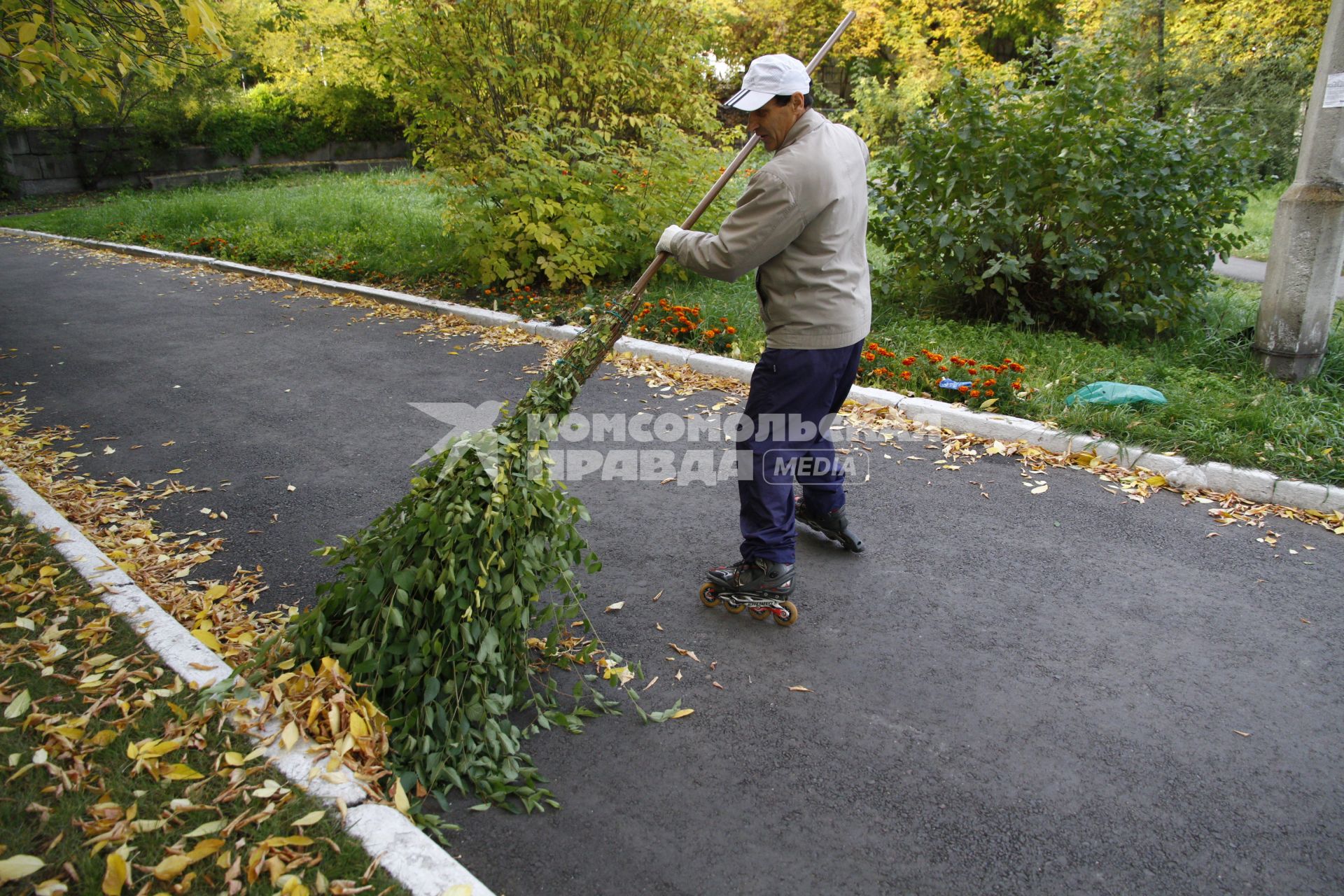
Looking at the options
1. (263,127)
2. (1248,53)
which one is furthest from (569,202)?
(263,127)

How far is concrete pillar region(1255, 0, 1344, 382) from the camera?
5.37 meters

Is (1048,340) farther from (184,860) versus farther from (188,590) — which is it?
(184,860)

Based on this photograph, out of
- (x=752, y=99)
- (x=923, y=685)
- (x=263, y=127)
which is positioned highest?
(x=263, y=127)

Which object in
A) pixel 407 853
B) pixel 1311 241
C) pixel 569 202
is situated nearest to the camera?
pixel 407 853

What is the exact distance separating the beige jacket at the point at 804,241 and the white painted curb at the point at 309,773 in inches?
81.0

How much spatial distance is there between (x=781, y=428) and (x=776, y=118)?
3.80ft

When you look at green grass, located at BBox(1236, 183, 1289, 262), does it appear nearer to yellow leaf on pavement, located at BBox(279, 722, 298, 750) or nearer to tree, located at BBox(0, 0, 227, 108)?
tree, located at BBox(0, 0, 227, 108)

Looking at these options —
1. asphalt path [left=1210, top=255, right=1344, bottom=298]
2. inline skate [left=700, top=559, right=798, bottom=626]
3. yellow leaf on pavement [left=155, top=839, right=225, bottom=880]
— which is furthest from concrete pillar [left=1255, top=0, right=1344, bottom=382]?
yellow leaf on pavement [left=155, top=839, right=225, bottom=880]

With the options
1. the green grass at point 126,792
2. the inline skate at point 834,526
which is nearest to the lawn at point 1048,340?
the inline skate at point 834,526

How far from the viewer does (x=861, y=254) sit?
11.3ft

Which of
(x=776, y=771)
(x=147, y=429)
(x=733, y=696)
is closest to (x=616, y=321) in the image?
(x=733, y=696)

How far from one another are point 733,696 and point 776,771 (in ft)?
1.31

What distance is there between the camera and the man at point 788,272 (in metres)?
3.15

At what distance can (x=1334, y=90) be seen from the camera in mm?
5309
